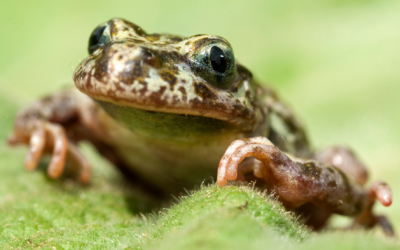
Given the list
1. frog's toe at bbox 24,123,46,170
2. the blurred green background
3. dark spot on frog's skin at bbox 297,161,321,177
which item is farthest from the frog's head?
the blurred green background

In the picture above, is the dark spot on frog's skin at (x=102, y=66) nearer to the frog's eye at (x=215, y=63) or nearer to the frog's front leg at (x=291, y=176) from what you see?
the frog's eye at (x=215, y=63)

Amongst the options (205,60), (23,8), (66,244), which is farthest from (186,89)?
(23,8)

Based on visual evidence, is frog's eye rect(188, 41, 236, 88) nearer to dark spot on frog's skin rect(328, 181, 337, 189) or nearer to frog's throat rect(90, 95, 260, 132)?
frog's throat rect(90, 95, 260, 132)

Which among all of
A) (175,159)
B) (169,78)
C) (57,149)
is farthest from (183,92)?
(57,149)

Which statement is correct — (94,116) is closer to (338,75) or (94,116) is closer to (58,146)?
(58,146)

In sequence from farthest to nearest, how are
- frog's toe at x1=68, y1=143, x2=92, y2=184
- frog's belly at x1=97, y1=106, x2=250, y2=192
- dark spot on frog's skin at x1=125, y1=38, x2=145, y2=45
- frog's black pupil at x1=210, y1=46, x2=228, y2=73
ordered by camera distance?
frog's toe at x1=68, y1=143, x2=92, y2=184, frog's belly at x1=97, y1=106, x2=250, y2=192, frog's black pupil at x1=210, y1=46, x2=228, y2=73, dark spot on frog's skin at x1=125, y1=38, x2=145, y2=45

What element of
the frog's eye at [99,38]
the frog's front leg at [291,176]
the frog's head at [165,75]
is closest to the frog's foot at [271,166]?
the frog's front leg at [291,176]
